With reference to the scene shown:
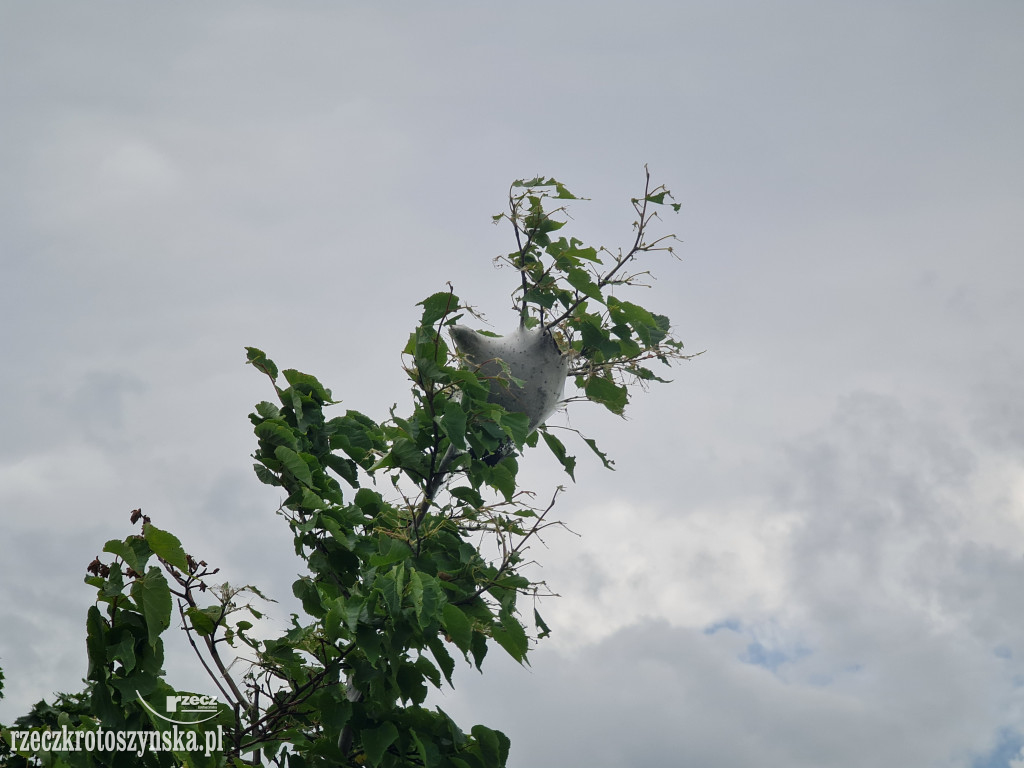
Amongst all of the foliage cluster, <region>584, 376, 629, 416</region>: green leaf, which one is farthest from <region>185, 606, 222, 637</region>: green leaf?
<region>584, 376, 629, 416</region>: green leaf

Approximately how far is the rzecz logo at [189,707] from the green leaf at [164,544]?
0.50m

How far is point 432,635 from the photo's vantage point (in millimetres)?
3723

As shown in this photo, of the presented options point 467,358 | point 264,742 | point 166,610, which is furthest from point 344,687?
point 467,358

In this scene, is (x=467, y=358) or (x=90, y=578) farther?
(x=467, y=358)

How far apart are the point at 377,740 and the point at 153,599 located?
1.15 metres

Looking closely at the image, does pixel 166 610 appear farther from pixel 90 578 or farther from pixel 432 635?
pixel 432 635

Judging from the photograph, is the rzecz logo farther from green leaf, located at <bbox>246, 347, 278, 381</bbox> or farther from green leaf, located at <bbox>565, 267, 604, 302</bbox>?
green leaf, located at <bbox>565, 267, 604, 302</bbox>

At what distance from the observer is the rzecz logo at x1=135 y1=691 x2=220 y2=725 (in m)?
3.65

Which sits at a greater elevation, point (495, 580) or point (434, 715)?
point (495, 580)

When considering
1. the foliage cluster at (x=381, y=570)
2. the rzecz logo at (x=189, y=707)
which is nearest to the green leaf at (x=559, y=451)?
the foliage cluster at (x=381, y=570)

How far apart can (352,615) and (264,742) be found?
942 mm

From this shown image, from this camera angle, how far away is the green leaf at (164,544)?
3.50 metres

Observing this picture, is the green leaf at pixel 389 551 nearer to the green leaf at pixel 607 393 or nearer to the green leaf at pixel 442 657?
the green leaf at pixel 442 657

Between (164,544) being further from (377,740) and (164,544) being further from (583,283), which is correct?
(583,283)
